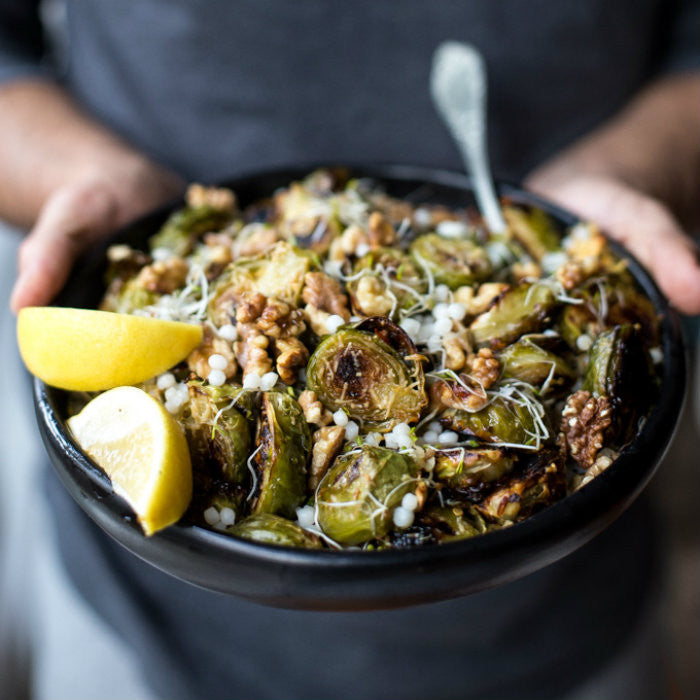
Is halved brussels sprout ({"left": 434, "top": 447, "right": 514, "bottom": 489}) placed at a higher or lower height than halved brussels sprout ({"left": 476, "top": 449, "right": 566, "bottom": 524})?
higher

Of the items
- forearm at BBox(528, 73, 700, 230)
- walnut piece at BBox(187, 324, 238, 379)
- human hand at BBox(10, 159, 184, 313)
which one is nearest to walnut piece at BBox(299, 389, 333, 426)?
walnut piece at BBox(187, 324, 238, 379)

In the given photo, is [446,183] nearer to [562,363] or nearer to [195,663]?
[562,363]

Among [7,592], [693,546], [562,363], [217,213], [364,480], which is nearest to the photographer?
[364,480]

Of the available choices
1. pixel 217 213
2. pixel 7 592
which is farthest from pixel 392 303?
pixel 7 592

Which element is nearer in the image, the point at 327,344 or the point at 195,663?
the point at 327,344

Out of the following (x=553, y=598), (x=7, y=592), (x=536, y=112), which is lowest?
(x=7, y=592)

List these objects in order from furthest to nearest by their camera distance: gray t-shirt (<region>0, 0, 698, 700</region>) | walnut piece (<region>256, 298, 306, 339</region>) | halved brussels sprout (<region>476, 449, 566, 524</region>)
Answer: gray t-shirt (<region>0, 0, 698, 700</region>)
walnut piece (<region>256, 298, 306, 339</region>)
halved brussels sprout (<region>476, 449, 566, 524</region>)

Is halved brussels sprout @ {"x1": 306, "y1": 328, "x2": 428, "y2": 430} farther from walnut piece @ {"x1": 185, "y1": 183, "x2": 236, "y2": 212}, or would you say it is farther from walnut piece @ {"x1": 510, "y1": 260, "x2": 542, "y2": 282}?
walnut piece @ {"x1": 185, "y1": 183, "x2": 236, "y2": 212}
